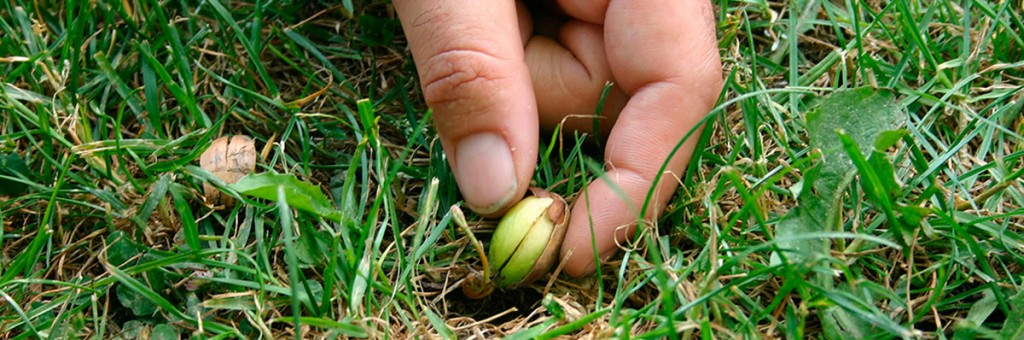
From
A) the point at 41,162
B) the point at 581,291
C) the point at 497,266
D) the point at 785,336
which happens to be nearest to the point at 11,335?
the point at 41,162

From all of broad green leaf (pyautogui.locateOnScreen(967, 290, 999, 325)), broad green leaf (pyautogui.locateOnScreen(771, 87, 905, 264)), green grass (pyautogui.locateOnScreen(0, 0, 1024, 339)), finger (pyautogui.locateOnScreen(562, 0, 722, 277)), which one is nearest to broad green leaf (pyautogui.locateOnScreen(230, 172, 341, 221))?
green grass (pyautogui.locateOnScreen(0, 0, 1024, 339))

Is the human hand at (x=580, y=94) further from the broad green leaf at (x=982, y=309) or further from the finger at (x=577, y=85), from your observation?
the broad green leaf at (x=982, y=309)

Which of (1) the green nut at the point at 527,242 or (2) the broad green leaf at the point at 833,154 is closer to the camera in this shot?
(2) the broad green leaf at the point at 833,154

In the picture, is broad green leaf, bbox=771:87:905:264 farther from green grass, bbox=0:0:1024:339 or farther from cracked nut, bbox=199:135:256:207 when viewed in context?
cracked nut, bbox=199:135:256:207

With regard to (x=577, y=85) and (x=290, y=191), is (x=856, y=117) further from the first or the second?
(x=290, y=191)

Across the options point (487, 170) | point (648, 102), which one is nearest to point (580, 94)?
point (648, 102)

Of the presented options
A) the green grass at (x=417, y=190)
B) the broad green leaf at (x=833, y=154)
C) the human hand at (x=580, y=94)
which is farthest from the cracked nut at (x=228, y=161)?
the broad green leaf at (x=833, y=154)
